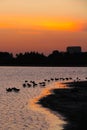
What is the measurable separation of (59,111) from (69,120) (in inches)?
208

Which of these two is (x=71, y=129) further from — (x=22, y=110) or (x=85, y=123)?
(x=22, y=110)

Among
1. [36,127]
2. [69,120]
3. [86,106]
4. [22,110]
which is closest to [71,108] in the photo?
[86,106]

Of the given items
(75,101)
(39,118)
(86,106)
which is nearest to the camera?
(39,118)

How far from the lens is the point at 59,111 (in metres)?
38.3

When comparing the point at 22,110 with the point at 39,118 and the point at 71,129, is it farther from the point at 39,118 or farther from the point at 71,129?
the point at 71,129

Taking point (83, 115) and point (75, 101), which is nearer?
point (83, 115)

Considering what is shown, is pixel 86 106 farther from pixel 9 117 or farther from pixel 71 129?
pixel 71 129

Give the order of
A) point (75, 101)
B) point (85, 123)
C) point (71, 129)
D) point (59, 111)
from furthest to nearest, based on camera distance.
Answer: point (75, 101)
point (59, 111)
point (85, 123)
point (71, 129)

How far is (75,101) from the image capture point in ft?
154

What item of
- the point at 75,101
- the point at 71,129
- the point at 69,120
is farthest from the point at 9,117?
the point at 75,101

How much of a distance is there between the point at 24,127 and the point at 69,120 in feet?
14.8

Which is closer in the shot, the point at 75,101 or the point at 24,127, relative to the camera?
the point at 24,127

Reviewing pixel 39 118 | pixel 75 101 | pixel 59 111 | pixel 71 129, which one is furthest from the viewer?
pixel 75 101

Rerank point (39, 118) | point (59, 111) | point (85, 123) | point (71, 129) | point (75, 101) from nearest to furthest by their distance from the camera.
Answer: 1. point (71, 129)
2. point (85, 123)
3. point (39, 118)
4. point (59, 111)
5. point (75, 101)
